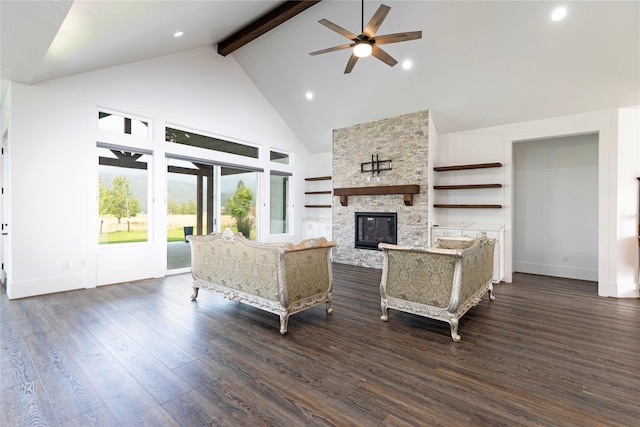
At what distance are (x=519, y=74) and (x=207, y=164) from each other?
19.2ft

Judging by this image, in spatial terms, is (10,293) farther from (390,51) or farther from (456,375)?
(390,51)

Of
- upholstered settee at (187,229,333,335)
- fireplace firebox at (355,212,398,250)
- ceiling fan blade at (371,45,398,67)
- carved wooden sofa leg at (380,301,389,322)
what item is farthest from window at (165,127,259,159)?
carved wooden sofa leg at (380,301,389,322)

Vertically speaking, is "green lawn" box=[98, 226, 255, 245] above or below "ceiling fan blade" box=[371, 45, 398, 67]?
below

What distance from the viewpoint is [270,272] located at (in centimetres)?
323

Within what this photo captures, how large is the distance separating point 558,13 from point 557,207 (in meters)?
3.54

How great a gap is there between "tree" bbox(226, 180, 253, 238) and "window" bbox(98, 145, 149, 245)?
5.94 feet

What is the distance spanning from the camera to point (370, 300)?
13.9 ft

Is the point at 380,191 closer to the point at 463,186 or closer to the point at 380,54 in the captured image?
the point at 463,186

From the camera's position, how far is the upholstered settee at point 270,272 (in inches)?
124

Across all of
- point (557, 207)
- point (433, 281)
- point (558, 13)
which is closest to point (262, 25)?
point (558, 13)

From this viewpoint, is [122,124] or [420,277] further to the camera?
[122,124]

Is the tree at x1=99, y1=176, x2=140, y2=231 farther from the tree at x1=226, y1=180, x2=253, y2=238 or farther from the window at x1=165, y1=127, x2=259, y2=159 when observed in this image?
the tree at x1=226, y1=180, x2=253, y2=238

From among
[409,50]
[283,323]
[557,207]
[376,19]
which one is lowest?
[283,323]

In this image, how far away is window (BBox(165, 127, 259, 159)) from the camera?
19.1 ft
